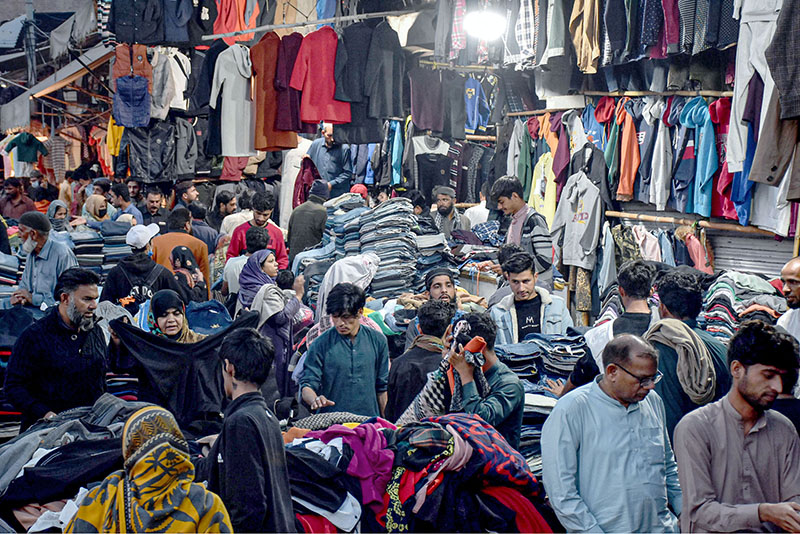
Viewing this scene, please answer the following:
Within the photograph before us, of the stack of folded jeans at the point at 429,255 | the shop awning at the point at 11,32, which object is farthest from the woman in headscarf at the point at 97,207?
the shop awning at the point at 11,32

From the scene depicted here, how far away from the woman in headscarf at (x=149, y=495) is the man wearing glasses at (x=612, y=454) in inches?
53.8

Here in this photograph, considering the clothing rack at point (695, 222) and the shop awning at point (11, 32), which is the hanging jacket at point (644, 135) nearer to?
the clothing rack at point (695, 222)

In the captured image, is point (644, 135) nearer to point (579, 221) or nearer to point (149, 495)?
point (579, 221)

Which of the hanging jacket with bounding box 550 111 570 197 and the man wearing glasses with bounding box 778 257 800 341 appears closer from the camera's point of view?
the man wearing glasses with bounding box 778 257 800 341

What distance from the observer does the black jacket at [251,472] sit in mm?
3354

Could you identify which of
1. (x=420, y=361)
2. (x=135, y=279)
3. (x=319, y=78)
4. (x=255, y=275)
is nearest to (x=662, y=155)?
(x=319, y=78)

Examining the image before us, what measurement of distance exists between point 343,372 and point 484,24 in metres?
4.54

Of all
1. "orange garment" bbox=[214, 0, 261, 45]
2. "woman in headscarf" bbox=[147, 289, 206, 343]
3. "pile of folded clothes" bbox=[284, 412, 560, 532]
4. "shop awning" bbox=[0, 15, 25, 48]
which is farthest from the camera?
"shop awning" bbox=[0, 15, 25, 48]

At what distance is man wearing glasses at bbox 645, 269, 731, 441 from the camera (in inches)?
157

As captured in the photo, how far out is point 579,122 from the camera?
976 centimetres

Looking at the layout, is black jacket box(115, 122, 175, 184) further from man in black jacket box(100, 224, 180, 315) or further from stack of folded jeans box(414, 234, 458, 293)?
stack of folded jeans box(414, 234, 458, 293)

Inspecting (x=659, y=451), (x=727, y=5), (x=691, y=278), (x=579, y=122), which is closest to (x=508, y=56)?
(x=579, y=122)

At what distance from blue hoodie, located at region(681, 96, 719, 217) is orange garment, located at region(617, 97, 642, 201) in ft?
2.50

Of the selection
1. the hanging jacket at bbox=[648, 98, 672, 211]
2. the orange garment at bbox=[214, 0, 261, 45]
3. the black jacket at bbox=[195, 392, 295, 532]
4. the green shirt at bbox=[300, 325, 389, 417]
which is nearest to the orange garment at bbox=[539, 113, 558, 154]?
the hanging jacket at bbox=[648, 98, 672, 211]
